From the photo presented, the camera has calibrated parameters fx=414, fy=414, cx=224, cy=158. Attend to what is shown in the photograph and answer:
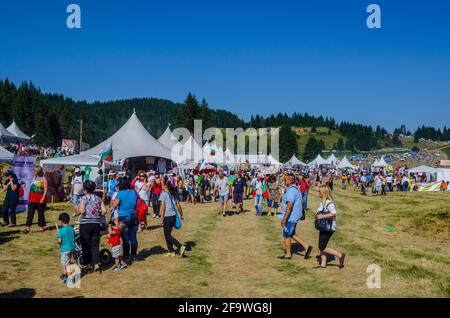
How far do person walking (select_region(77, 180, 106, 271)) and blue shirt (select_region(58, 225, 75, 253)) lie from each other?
0.30m

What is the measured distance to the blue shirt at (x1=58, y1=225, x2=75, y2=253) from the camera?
281 inches

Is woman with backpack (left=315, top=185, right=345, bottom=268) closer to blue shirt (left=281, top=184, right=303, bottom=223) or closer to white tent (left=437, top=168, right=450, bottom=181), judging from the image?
blue shirt (left=281, top=184, right=303, bottom=223)

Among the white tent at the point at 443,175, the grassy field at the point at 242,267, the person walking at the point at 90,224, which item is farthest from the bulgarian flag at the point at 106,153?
the white tent at the point at 443,175

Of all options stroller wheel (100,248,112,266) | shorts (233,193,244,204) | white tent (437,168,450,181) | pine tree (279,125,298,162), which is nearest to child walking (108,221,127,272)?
stroller wheel (100,248,112,266)

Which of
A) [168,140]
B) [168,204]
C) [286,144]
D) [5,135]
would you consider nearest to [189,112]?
[5,135]

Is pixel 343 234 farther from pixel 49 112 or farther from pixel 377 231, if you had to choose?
pixel 49 112

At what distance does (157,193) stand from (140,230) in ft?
7.01

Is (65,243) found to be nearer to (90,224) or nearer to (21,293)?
(90,224)

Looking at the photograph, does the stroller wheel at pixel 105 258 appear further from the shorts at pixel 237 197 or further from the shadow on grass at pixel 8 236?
the shorts at pixel 237 197

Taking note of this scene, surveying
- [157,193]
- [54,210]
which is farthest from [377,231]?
[54,210]

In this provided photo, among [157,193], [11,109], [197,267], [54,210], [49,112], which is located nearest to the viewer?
[197,267]

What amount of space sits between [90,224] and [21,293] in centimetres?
159

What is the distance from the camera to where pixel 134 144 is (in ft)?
93.5

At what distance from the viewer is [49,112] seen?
99.5m
